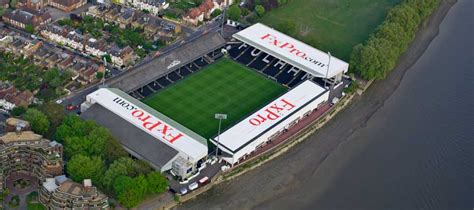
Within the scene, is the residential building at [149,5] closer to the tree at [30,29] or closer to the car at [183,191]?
the tree at [30,29]

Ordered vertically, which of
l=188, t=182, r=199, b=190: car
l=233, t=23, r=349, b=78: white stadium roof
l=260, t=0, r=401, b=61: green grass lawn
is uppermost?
l=233, t=23, r=349, b=78: white stadium roof

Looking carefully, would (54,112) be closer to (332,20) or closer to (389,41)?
(389,41)

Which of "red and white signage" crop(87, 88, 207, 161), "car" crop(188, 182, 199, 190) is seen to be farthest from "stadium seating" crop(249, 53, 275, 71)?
"car" crop(188, 182, 199, 190)

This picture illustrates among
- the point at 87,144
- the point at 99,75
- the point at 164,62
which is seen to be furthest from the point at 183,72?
the point at 87,144

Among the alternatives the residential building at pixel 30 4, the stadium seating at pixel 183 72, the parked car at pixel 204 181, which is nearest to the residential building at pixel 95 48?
the stadium seating at pixel 183 72

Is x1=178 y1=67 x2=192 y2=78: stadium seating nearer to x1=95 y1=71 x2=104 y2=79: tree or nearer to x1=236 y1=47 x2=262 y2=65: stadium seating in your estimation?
x1=236 y1=47 x2=262 y2=65: stadium seating

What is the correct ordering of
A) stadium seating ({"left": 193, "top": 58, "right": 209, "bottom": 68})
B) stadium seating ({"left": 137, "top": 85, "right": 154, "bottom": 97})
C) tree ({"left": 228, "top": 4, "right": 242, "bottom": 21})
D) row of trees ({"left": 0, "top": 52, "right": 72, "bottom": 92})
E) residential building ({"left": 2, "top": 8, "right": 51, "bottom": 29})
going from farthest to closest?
tree ({"left": 228, "top": 4, "right": 242, "bottom": 21}) < residential building ({"left": 2, "top": 8, "right": 51, "bottom": 29}) < stadium seating ({"left": 193, "top": 58, "right": 209, "bottom": 68}) < stadium seating ({"left": 137, "top": 85, "right": 154, "bottom": 97}) < row of trees ({"left": 0, "top": 52, "right": 72, "bottom": 92})
